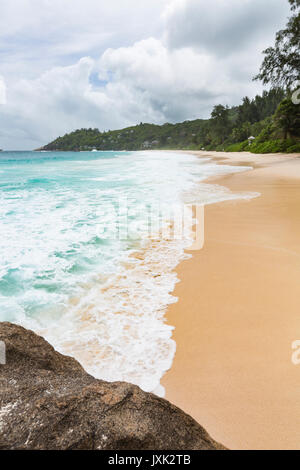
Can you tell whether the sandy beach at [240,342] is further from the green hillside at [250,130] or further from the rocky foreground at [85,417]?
the green hillside at [250,130]

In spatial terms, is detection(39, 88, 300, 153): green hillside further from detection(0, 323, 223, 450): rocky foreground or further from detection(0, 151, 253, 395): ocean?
detection(0, 323, 223, 450): rocky foreground

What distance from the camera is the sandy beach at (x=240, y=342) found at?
5.88 feet

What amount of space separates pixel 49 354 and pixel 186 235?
15.6 feet

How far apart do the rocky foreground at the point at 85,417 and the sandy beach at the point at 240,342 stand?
820mm

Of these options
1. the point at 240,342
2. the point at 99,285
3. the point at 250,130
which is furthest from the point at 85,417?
the point at 250,130

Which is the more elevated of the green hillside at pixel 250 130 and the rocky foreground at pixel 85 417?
the green hillside at pixel 250 130

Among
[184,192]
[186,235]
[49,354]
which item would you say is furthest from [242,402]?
[184,192]

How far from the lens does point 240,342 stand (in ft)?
8.37

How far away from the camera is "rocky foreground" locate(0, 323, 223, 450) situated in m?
1.01

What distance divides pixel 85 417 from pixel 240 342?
1.89m

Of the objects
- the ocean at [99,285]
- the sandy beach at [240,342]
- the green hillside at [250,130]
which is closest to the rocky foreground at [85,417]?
the sandy beach at [240,342]

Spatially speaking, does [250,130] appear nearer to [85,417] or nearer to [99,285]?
[99,285]

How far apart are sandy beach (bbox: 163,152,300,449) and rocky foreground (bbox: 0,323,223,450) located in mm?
820

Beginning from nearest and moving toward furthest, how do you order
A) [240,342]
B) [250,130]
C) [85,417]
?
[85,417], [240,342], [250,130]
